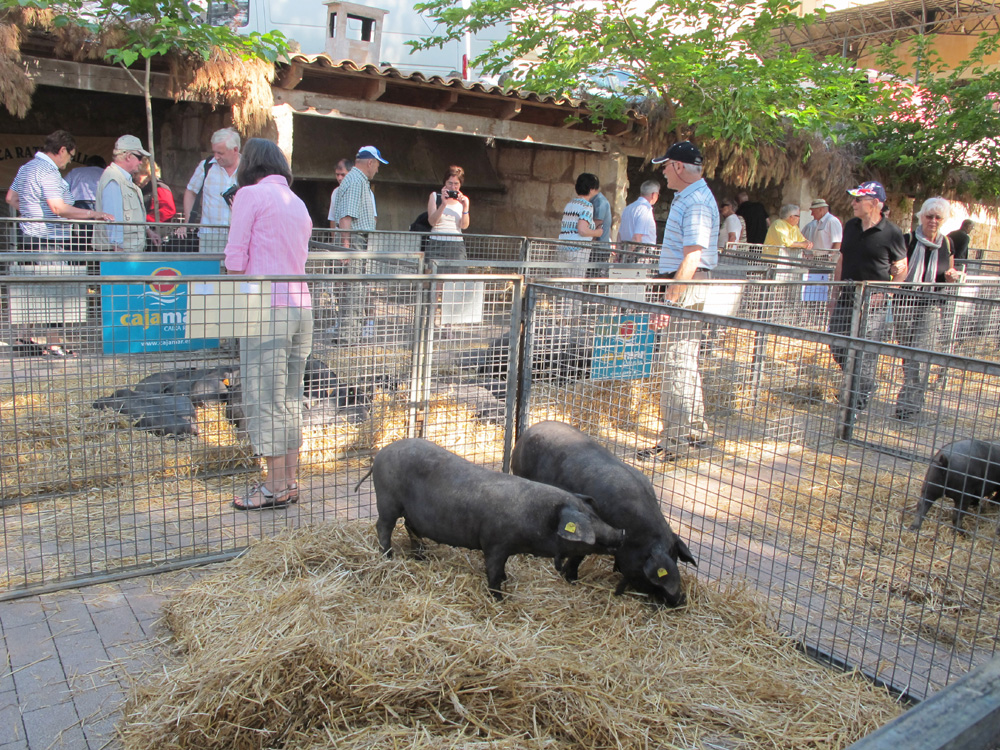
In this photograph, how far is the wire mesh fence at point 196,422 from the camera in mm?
3922

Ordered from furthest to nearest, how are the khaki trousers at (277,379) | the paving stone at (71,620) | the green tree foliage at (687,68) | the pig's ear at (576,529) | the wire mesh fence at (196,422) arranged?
the green tree foliage at (687,68) → the khaki trousers at (277,379) → the wire mesh fence at (196,422) → the paving stone at (71,620) → the pig's ear at (576,529)

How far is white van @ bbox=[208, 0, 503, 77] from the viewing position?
15087 millimetres

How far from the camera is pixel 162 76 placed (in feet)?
31.0

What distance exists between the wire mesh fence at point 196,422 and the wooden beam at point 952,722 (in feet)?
11.0

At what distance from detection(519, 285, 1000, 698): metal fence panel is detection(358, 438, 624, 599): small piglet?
727 millimetres

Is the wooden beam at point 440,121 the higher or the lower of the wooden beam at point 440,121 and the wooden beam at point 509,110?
the lower

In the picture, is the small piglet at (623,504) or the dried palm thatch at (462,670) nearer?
the dried palm thatch at (462,670)

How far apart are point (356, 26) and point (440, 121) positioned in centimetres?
507

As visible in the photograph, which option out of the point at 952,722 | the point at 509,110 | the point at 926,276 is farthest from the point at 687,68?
the point at 952,722

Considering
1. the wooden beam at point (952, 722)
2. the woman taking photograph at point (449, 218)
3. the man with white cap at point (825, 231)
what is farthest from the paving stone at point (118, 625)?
the man with white cap at point (825, 231)

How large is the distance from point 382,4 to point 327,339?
1656 centimetres

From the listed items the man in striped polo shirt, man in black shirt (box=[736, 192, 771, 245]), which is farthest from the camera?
man in black shirt (box=[736, 192, 771, 245])

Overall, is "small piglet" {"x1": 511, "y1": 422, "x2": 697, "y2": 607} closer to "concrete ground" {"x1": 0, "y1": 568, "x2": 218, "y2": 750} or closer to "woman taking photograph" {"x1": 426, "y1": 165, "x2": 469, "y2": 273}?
"concrete ground" {"x1": 0, "y1": 568, "x2": 218, "y2": 750}

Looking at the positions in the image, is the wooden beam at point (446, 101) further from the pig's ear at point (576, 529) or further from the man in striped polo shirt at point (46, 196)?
the pig's ear at point (576, 529)
